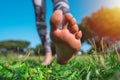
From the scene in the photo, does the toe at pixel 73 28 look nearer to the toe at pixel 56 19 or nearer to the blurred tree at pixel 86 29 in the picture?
the toe at pixel 56 19

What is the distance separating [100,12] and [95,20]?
0.87 meters

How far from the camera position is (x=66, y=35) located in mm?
2695

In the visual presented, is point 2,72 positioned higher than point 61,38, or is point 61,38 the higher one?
point 61,38

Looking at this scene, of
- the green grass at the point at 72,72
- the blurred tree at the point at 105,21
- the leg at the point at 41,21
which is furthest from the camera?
the blurred tree at the point at 105,21

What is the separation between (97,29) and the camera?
30.1 m

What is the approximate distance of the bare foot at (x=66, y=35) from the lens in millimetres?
2658

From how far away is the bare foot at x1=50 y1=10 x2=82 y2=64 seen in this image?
8.72ft

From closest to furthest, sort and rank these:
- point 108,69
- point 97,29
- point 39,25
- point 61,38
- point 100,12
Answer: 1. point 108,69
2. point 61,38
3. point 39,25
4. point 97,29
5. point 100,12

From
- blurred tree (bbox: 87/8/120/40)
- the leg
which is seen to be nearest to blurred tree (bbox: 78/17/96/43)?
blurred tree (bbox: 87/8/120/40)

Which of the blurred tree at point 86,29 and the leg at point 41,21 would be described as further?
the blurred tree at point 86,29

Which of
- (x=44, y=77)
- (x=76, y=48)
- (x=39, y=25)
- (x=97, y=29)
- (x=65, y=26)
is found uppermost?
(x=97, y=29)

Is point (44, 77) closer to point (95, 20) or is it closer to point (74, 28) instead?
point (74, 28)

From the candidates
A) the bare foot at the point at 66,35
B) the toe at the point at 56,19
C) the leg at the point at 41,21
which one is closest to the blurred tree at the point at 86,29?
the leg at the point at 41,21

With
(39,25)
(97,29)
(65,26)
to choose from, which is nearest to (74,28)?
(65,26)
